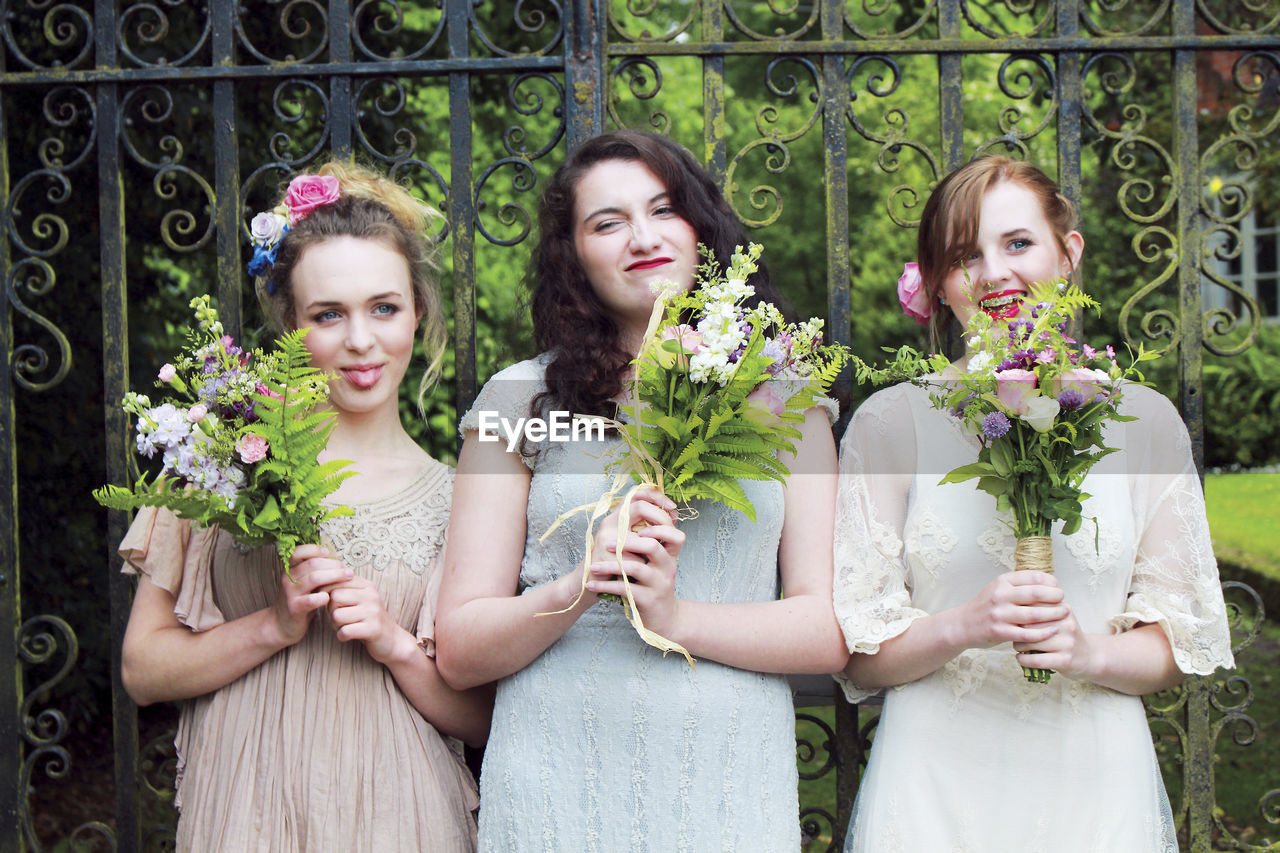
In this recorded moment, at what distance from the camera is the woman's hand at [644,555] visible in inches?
79.2

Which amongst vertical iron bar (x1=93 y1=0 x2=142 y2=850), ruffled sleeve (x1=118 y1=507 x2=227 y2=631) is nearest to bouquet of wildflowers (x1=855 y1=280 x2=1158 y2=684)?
ruffled sleeve (x1=118 y1=507 x2=227 y2=631)

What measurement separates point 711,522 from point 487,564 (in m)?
0.49

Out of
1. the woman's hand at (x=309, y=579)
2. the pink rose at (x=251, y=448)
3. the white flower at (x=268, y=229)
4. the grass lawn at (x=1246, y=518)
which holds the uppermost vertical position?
the white flower at (x=268, y=229)

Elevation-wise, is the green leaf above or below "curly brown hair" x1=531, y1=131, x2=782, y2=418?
below

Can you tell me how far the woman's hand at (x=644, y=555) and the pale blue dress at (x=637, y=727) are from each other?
0.64ft

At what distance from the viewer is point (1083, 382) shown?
203 cm

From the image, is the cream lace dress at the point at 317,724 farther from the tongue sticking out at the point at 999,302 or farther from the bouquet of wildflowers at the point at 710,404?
the tongue sticking out at the point at 999,302

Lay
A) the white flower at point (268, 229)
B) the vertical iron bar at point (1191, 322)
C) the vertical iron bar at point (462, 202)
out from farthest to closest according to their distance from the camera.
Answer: the vertical iron bar at point (462, 202)
the vertical iron bar at point (1191, 322)
the white flower at point (268, 229)

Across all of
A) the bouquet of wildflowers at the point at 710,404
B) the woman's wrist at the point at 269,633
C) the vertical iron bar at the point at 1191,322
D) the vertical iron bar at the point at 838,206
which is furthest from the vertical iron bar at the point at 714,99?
the woman's wrist at the point at 269,633

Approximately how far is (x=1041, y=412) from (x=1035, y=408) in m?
0.01

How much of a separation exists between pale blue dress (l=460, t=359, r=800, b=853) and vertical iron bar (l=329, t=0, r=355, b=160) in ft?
4.06

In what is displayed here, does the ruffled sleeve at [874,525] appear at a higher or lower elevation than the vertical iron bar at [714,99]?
lower

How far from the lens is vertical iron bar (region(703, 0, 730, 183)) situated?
9.43 feet

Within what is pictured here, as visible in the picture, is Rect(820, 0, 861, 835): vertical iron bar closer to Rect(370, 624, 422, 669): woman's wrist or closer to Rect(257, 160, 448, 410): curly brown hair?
Rect(257, 160, 448, 410): curly brown hair
